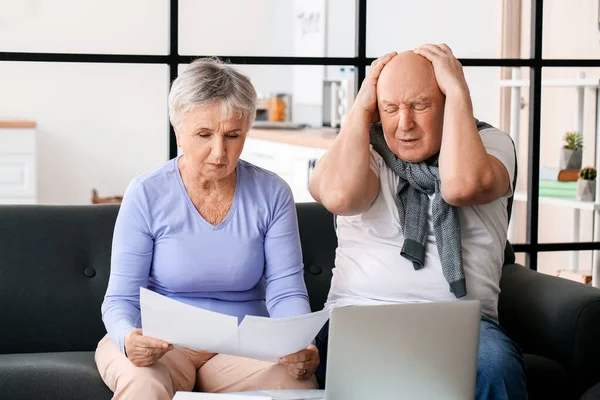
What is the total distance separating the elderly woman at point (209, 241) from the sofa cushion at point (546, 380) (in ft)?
2.14

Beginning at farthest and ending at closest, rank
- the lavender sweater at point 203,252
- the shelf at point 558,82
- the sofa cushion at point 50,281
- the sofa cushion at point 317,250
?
the shelf at point 558,82, the sofa cushion at point 317,250, the sofa cushion at point 50,281, the lavender sweater at point 203,252

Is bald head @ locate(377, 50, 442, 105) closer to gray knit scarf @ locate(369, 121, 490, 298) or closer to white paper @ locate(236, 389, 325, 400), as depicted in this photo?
gray knit scarf @ locate(369, 121, 490, 298)

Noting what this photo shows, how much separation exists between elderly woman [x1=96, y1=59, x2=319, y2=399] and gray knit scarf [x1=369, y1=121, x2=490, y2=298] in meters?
0.27

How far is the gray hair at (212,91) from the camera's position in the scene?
2.08 meters

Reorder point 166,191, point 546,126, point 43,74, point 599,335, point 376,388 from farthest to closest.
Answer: point 546,126 → point 43,74 → point 599,335 → point 166,191 → point 376,388

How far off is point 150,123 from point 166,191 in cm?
97

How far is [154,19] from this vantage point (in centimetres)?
301

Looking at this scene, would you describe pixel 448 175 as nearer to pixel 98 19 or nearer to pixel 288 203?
pixel 288 203

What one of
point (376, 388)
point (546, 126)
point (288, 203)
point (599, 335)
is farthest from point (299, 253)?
point (546, 126)

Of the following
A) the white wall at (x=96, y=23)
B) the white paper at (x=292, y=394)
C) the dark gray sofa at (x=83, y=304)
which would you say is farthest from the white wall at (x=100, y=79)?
the white paper at (x=292, y=394)

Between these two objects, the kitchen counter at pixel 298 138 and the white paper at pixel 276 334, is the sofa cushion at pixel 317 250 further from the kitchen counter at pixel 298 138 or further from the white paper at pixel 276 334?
the kitchen counter at pixel 298 138

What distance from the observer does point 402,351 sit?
67.8 inches

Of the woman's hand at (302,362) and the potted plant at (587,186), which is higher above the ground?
the potted plant at (587,186)

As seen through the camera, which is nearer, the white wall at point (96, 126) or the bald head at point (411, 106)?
the bald head at point (411, 106)
